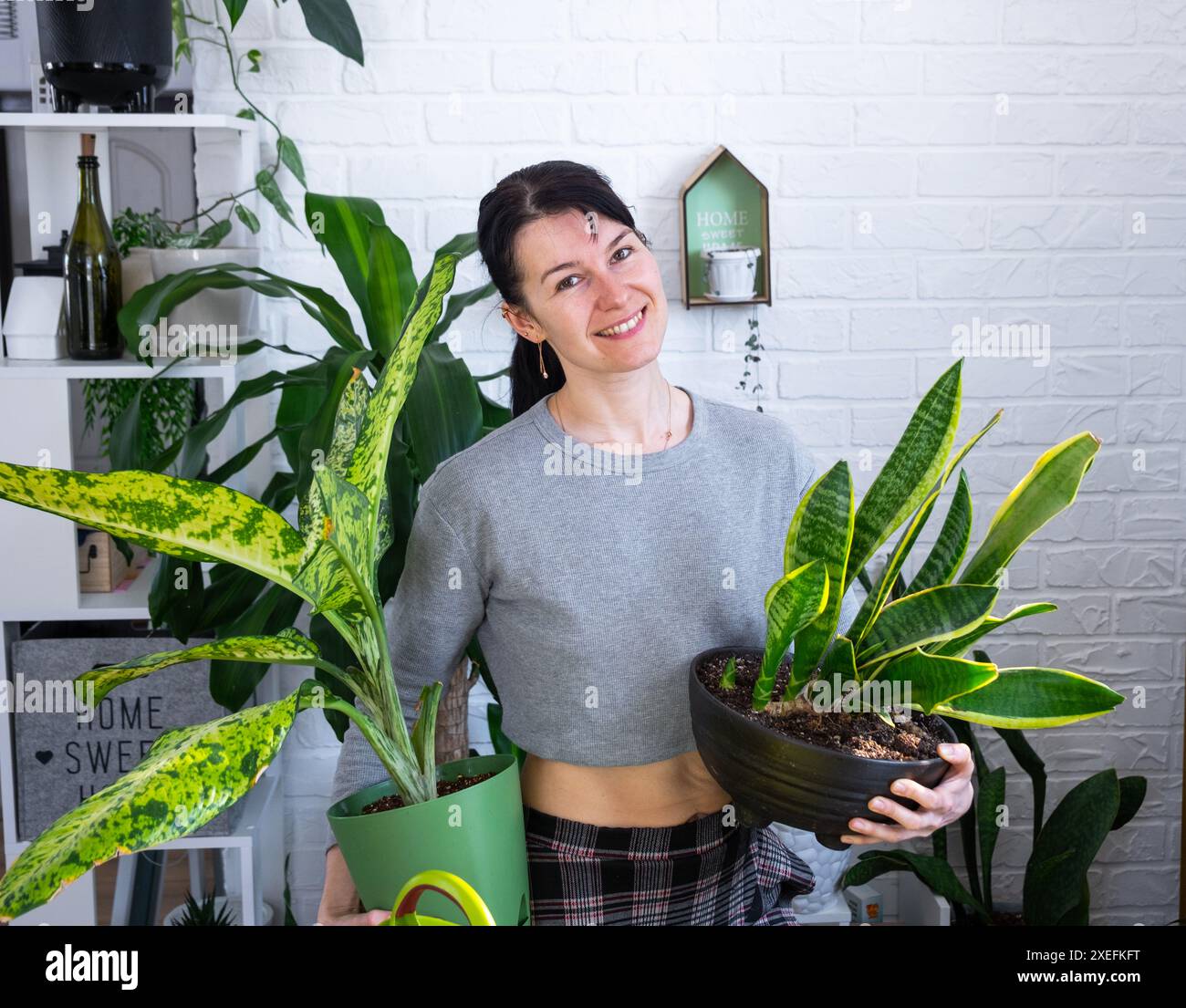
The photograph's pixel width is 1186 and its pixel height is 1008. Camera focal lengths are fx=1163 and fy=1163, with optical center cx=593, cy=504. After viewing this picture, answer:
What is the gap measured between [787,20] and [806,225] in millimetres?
363

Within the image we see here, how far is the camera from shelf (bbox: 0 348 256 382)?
1768mm

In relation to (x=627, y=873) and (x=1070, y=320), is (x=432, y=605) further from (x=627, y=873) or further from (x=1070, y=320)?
(x=1070, y=320)

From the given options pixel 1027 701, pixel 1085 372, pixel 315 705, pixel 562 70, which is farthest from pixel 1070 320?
pixel 315 705

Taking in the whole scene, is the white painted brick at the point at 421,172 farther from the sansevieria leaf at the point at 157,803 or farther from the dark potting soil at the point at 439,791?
the sansevieria leaf at the point at 157,803

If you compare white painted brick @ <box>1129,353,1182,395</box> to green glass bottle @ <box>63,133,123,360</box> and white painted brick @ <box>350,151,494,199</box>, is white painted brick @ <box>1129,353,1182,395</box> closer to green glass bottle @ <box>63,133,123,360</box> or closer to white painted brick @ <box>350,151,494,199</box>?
white painted brick @ <box>350,151,494,199</box>

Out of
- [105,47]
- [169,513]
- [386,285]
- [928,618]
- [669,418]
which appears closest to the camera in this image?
[169,513]

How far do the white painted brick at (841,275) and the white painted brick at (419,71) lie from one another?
65 centimetres

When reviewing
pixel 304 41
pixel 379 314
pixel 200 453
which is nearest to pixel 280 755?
pixel 200 453

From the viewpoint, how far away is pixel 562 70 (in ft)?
6.77

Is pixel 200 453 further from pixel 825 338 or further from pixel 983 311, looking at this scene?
pixel 983 311

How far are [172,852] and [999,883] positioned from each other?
1754mm

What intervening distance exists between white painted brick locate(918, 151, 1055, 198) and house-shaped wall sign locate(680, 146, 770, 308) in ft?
1.06

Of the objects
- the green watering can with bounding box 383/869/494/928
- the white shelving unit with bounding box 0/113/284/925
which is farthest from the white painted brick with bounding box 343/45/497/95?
the green watering can with bounding box 383/869/494/928

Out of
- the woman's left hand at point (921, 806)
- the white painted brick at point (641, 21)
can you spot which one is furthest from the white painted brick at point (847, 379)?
the woman's left hand at point (921, 806)
